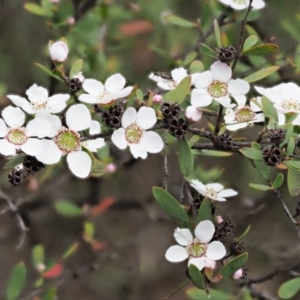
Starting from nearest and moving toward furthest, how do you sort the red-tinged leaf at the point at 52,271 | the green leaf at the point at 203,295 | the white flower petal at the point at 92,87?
the white flower petal at the point at 92,87
the green leaf at the point at 203,295
the red-tinged leaf at the point at 52,271

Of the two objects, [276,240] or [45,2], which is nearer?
[45,2]

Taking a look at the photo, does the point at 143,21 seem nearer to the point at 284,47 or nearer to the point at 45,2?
the point at 284,47

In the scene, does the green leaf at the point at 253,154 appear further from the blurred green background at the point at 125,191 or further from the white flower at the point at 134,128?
the blurred green background at the point at 125,191

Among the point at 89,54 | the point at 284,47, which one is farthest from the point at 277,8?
the point at 89,54

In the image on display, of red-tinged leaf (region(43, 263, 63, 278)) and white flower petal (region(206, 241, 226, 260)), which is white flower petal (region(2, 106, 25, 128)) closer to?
white flower petal (region(206, 241, 226, 260))

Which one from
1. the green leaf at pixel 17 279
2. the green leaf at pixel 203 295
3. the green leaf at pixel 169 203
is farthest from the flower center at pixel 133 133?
the green leaf at pixel 17 279

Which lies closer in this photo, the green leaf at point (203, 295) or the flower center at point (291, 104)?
the flower center at point (291, 104)

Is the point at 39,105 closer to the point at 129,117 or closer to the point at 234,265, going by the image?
the point at 129,117
